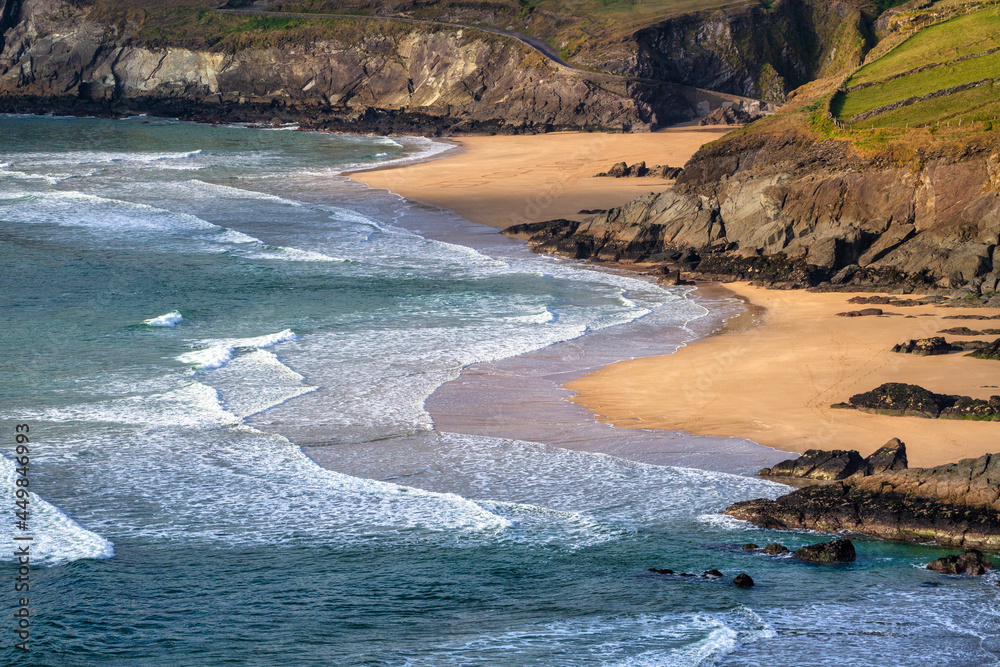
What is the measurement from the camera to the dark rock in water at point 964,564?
10.7 m

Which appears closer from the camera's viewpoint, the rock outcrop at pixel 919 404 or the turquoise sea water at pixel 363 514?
the turquoise sea water at pixel 363 514

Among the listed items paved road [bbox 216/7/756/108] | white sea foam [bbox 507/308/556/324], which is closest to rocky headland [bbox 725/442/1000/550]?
white sea foam [bbox 507/308/556/324]

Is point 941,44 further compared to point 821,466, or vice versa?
point 941,44

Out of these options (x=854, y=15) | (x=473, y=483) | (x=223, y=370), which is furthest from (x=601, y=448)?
(x=854, y=15)

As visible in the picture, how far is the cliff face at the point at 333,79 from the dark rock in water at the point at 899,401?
1896 inches

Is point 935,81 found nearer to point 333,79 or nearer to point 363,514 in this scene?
point 363,514

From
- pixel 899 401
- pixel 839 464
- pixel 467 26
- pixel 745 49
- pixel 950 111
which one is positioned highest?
pixel 467 26

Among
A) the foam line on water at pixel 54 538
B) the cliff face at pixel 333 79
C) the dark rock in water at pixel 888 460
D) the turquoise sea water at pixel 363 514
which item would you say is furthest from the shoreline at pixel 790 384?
the cliff face at pixel 333 79

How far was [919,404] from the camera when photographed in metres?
15.1

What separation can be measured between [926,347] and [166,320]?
15.8 m

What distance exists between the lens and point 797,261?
26.5 m

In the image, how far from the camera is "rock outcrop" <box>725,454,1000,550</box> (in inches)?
454

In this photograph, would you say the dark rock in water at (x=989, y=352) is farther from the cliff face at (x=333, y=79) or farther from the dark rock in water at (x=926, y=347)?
the cliff face at (x=333, y=79)

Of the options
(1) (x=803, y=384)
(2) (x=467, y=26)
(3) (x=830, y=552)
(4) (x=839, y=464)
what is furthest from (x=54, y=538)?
(2) (x=467, y=26)
